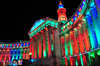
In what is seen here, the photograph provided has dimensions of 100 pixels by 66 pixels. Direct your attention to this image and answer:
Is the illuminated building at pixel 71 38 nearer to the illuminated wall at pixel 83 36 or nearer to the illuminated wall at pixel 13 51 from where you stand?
the illuminated wall at pixel 83 36

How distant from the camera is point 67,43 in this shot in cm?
4100

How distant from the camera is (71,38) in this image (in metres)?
39.2

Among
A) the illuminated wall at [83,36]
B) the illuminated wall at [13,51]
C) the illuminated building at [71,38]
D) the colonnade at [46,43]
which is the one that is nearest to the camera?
the illuminated wall at [83,36]

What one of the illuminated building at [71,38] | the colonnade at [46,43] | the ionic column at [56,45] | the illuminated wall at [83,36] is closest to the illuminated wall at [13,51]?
the illuminated building at [71,38]

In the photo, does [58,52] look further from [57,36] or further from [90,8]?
[90,8]

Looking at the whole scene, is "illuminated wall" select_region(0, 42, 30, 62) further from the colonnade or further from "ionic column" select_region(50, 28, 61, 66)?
"ionic column" select_region(50, 28, 61, 66)

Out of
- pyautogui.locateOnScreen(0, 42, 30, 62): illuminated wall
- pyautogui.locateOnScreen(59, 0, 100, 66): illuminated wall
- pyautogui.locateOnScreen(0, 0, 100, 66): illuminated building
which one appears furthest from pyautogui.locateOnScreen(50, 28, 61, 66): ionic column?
pyautogui.locateOnScreen(0, 42, 30, 62): illuminated wall

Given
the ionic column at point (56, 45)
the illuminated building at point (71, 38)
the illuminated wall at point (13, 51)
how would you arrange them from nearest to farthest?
the illuminated building at point (71, 38), the ionic column at point (56, 45), the illuminated wall at point (13, 51)

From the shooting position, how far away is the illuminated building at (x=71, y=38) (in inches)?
1024

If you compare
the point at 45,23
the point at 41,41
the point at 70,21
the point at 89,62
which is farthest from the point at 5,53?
the point at 89,62

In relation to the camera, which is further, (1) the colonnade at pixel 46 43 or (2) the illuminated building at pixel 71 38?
(1) the colonnade at pixel 46 43

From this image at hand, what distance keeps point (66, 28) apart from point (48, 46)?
10884 millimetres

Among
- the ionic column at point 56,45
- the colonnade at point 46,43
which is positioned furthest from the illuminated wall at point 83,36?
the colonnade at point 46,43

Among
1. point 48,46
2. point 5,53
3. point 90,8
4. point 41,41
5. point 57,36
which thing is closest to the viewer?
point 90,8
